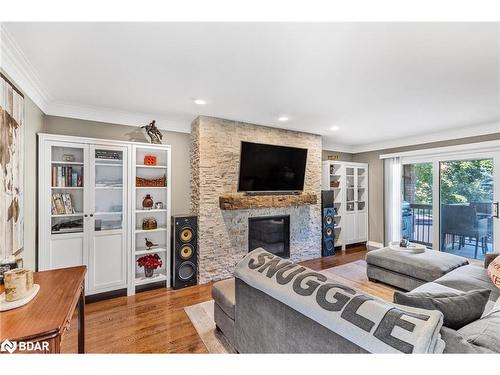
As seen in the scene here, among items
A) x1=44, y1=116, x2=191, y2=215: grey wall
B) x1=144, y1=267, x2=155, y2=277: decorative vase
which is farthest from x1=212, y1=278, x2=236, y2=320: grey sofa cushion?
x1=44, y1=116, x2=191, y2=215: grey wall

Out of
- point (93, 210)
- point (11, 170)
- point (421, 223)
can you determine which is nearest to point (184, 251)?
point (93, 210)

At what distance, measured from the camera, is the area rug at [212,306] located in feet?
6.88

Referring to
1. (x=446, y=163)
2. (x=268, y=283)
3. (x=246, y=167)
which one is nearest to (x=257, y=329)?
(x=268, y=283)

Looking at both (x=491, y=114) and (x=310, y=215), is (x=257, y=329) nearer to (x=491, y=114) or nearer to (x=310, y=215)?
(x=310, y=215)

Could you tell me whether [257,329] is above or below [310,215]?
below

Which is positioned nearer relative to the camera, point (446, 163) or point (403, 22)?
point (403, 22)

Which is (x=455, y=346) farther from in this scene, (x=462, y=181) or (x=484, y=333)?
(x=462, y=181)

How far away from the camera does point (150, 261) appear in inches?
129

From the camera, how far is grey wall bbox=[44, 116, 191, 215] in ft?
10.4

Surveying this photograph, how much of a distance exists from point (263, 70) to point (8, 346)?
90.3 inches

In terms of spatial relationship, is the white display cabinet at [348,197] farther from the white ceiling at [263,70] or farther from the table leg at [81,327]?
the table leg at [81,327]

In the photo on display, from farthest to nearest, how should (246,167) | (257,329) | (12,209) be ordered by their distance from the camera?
(246,167) < (12,209) < (257,329)
